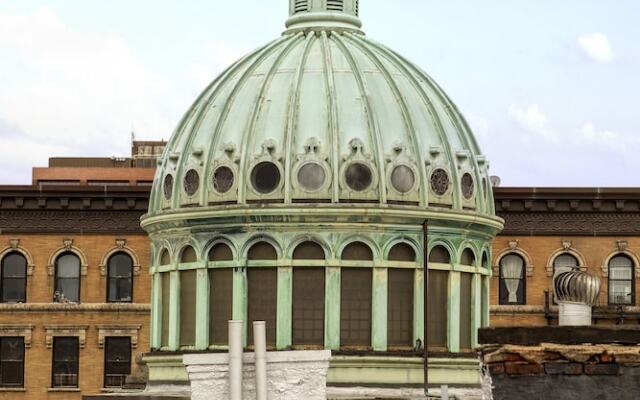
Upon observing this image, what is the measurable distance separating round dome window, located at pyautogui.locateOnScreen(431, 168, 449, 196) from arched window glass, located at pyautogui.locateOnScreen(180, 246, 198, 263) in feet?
23.2

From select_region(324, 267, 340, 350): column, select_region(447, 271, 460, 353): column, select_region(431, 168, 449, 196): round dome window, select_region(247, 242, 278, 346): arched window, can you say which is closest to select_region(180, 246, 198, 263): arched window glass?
select_region(247, 242, 278, 346): arched window

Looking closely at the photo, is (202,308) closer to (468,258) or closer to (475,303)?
(468,258)

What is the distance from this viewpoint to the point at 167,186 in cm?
5872

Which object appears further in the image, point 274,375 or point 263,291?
point 263,291

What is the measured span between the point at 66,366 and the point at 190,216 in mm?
30159

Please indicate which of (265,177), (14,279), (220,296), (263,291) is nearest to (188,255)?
(220,296)

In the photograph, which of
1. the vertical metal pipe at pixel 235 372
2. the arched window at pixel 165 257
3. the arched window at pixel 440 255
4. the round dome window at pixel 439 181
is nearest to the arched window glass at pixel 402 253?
the arched window at pixel 440 255

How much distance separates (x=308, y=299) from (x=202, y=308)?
10.3 ft

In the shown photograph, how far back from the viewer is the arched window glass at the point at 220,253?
186ft

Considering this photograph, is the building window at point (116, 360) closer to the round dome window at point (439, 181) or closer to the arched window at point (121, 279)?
the arched window at point (121, 279)

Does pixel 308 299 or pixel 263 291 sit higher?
pixel 263 291

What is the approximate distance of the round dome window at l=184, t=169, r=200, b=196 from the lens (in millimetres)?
57375

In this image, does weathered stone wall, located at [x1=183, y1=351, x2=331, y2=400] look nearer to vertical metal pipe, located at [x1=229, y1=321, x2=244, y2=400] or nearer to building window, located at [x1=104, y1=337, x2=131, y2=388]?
vertical metal pipe, located at [x1=229, y1=321, x2=244, y2=400]

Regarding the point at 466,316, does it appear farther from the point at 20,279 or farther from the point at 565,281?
the point at 20,279
